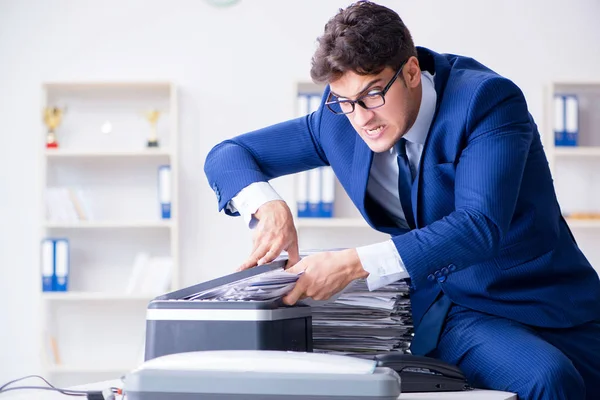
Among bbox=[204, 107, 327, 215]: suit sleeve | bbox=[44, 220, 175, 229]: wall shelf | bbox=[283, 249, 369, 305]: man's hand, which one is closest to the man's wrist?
bbox=[283, 249, 369, 305]: man's hand

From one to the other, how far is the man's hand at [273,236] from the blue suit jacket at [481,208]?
13 cm

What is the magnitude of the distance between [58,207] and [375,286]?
11.1 ft

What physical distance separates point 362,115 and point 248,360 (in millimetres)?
682

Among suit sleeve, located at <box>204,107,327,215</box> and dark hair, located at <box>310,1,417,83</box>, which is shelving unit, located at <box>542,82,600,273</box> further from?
dark hair, located at <box>310,1,417,83</box>

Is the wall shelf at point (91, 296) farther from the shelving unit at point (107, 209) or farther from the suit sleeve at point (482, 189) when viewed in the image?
the suit sleeve at point (482, 189)

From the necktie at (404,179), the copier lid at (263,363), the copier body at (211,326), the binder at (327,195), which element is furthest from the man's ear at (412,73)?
the binder at (327,195)

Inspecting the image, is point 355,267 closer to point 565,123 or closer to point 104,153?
point 104,153

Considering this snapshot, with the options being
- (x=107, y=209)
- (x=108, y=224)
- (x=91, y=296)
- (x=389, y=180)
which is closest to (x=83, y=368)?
(x=91, y=296)

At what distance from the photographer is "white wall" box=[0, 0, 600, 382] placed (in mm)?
4578

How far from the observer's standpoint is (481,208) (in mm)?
1309

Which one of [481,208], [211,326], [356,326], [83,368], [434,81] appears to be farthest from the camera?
[83,368]

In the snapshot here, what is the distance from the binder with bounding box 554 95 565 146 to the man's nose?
3112 millimetres

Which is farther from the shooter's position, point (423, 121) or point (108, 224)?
point (108, 224)

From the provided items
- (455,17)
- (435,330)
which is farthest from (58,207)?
(435,330)
